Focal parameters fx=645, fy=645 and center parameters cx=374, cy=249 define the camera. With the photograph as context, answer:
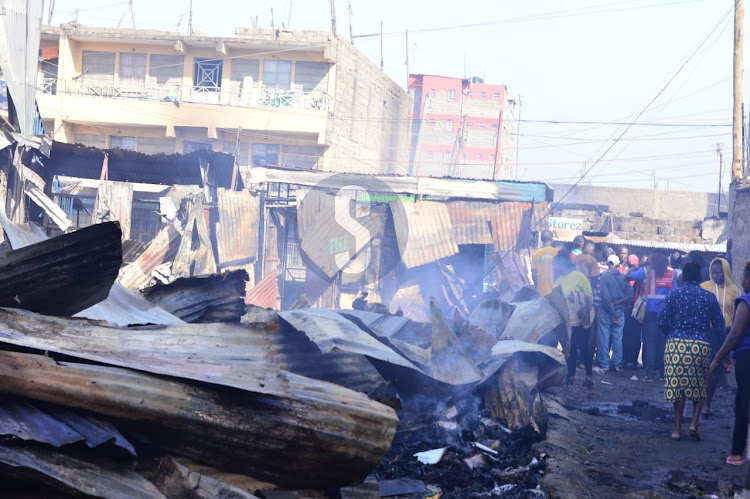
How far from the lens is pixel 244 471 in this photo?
3105 mm

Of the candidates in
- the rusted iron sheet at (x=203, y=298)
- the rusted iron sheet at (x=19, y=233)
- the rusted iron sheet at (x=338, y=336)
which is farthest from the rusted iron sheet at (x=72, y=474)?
Result: the rusted iron sheet at (x=19, y=233)

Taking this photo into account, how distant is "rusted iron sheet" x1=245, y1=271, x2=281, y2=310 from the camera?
50.7 ft

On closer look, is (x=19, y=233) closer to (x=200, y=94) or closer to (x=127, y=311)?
(x=127, y=311)

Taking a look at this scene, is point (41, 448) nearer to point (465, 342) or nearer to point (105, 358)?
point (105, 358)

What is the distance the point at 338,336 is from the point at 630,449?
3.31 m

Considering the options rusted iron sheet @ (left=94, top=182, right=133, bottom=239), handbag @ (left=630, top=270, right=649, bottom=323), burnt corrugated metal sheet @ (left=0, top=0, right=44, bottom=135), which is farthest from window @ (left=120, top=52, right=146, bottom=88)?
handbag @ (left=630, top=270, right=649, bottom=323)

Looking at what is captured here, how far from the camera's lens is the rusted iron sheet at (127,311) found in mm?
4055

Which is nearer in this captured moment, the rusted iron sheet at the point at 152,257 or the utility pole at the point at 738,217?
the utility pole at the point at 738,217

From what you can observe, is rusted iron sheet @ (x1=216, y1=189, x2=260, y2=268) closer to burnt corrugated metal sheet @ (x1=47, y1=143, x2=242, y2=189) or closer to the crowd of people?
burnt corrugated metal sheet @ (x1=47, y1=143, x2=242, y2=189)

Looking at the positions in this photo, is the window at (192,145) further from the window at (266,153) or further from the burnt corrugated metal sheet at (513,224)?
the burnt corrugated metal sheet at (513,224)

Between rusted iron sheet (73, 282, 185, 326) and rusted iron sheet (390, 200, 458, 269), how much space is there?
12.0m

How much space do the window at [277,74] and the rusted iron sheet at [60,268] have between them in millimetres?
27698

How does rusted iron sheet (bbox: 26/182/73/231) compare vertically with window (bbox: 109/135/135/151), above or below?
below

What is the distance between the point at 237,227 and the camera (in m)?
15.6
